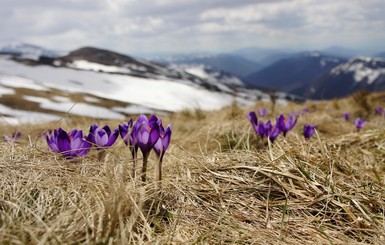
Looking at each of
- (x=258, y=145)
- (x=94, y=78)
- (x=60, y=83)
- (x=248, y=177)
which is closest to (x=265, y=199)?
(x=248, y=177)

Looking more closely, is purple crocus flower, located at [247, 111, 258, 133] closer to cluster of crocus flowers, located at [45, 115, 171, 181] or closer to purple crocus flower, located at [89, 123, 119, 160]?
cluster of crocus flowers, located at [45, 115, 171, 181]

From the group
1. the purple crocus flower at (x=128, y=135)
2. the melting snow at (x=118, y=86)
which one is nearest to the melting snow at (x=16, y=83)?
the melting snow at (x=118, y=86)

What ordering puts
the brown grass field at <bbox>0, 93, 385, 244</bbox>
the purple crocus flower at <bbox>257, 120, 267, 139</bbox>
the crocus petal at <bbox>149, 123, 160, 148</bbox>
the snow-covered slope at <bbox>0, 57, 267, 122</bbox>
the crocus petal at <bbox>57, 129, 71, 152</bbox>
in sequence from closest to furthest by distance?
the brown grass field at <bbox>0, 93, 385, 244</bbox>
the crocus petal at <bbox>149, 123, 160, 148</bbox>
the crocus petal at <bbox>57, 129, 71, 152</bbox>
the purple crocus flower at <bbox>257, 120, 267, 139</bbox>
the snow-covered slope at <bbox>0, 57, 267, 122</bbox>

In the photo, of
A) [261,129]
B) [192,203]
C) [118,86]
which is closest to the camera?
[192,203]

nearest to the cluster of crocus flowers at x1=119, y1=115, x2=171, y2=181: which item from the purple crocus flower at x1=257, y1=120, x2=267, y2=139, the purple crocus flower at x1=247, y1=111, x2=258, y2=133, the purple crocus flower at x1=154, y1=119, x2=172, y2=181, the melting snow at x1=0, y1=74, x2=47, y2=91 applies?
the purple crocus flower at x1=154, y1=119, x2=172, y2=181

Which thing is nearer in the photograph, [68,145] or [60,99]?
[68,145]

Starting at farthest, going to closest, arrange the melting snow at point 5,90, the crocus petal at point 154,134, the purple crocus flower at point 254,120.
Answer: the melting snow at point 5,90 → the purple crocus flower at point 254,120 → the crocus petal at point 154,134

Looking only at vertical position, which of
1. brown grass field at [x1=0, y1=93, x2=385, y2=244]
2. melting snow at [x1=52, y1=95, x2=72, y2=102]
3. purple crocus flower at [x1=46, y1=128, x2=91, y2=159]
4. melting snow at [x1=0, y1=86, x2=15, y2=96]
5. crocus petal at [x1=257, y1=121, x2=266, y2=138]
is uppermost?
melting snow at [x1=0, y1=86, x2=15, y2=96]

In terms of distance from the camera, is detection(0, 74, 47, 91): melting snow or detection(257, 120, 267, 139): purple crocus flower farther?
detection(0, 74, 47, 91): melting snow

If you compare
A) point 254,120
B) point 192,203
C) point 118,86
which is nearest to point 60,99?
point 118,86

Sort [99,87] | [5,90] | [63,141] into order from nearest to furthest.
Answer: [63,141], [5,90], [99,87]

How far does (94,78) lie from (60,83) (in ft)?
29.7

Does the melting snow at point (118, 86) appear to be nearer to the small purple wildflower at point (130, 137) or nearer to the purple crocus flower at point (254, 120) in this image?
the purple crocus flower at point (254, 120)

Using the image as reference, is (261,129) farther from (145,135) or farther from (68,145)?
(68,145)
